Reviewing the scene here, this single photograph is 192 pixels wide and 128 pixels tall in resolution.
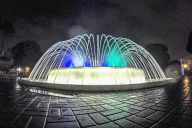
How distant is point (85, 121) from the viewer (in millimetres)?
4195

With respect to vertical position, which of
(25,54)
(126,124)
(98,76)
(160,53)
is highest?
(25,54)

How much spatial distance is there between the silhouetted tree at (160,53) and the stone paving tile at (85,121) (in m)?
46.6

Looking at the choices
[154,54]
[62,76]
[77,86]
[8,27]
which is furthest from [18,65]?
[154,54]

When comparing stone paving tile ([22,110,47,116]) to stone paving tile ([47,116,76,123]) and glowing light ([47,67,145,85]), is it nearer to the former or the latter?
stone paving tile ([47,116,76,123])

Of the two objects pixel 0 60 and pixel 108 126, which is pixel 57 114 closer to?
pixel 108 126

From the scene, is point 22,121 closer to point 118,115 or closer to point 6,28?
point 118,115

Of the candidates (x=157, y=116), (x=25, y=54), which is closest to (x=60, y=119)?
(x=157, y=116)

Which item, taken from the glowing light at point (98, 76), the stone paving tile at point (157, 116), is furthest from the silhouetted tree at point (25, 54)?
the stone paving tile at point (157, 116)

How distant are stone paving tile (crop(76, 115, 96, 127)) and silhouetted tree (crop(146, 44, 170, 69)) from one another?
46583 mm

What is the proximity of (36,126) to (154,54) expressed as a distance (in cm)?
4874

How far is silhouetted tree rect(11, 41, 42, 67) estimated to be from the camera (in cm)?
4416

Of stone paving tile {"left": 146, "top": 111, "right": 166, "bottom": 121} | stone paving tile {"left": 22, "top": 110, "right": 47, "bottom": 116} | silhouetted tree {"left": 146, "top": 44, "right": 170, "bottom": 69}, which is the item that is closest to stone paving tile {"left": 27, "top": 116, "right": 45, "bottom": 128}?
stone paving tile {"left": 22, "top": 110, "right": 47, "bottom": 116}

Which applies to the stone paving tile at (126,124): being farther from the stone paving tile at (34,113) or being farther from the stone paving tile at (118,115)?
the stone paving tile at (34,113)

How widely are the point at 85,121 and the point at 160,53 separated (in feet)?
160
